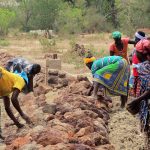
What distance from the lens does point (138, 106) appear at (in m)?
5.34

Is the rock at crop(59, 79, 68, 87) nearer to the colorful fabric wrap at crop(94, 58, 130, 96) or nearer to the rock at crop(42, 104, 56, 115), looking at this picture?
the colorful fabric wrap at crop(94, 58, 130, 96)

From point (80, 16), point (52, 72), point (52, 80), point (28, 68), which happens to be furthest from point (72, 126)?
point (80, 16)

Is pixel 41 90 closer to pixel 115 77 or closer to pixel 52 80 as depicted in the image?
pixel 52 80

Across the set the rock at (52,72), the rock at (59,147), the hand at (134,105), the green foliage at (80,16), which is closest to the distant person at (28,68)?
the rock at (52,72)

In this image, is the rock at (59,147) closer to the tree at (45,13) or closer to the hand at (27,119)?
the hand at (27,119)

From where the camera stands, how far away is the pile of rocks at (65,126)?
577 centimetres

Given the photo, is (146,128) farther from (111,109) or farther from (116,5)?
(116,5)

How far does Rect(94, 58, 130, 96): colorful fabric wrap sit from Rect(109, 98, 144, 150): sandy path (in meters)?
0.38

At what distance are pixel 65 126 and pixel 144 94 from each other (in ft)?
5.80

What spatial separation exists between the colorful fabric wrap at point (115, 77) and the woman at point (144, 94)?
9.64 ft

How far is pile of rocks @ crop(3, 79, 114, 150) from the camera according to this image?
5.77m

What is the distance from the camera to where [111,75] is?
869cm

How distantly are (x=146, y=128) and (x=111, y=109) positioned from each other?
132 inches

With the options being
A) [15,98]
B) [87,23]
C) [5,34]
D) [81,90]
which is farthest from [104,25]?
[15,98]
